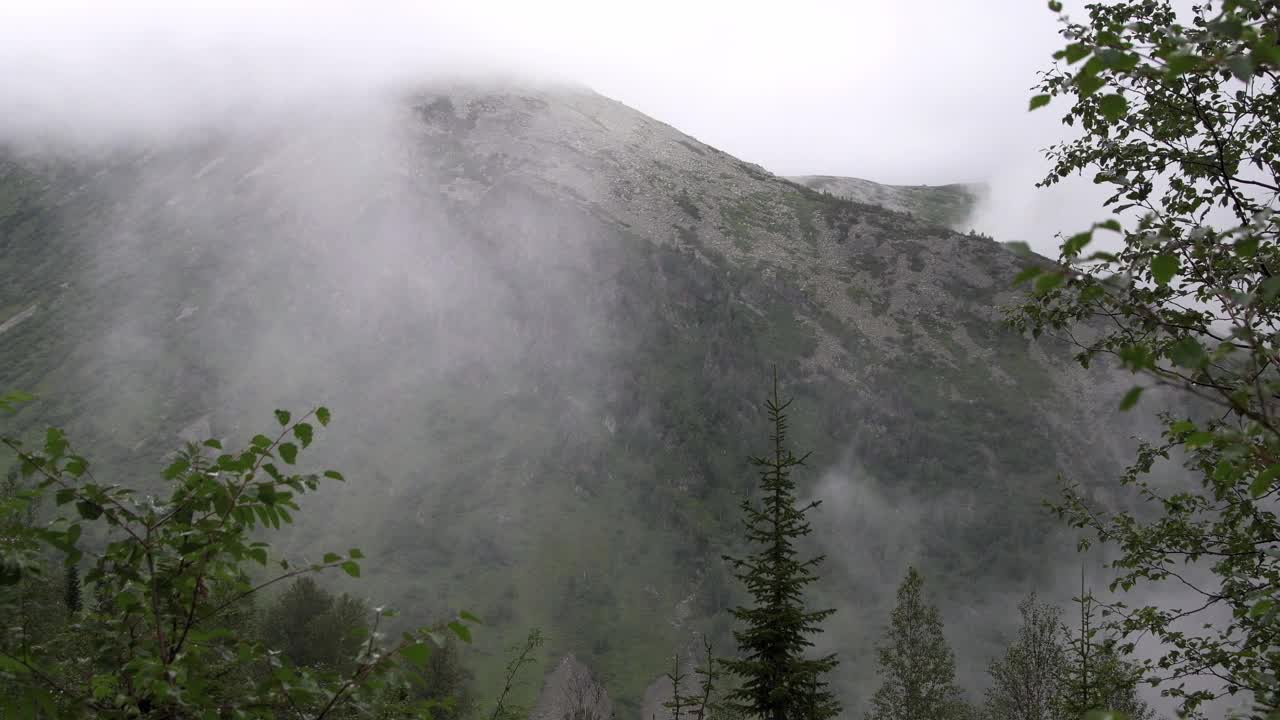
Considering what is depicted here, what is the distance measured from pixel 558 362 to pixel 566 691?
4263 centimetres

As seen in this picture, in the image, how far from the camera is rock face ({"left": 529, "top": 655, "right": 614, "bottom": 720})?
194ft

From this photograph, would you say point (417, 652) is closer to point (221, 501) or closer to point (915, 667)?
point (221, 501)

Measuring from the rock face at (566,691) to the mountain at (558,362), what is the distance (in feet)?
4.03

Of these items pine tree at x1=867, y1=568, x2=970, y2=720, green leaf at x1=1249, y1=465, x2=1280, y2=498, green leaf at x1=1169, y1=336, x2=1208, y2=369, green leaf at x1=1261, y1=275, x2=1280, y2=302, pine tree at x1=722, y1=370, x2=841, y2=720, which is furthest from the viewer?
pine tree at x1=867, y1=568, x2=970, y2=720

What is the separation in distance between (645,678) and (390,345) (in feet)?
164

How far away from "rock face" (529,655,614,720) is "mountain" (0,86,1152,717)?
1.23 metres

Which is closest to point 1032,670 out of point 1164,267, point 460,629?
point 460,629

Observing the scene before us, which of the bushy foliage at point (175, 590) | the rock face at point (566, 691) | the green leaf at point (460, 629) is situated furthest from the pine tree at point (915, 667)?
the rock face at point (566, 691)

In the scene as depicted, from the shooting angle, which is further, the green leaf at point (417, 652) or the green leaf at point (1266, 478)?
the green leaf at point (417, 652)

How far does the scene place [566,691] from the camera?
59844 mm

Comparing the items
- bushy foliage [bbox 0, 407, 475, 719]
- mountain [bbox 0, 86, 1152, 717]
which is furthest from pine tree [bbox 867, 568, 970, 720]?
mountain [bbox 0, 86, 1152, 717]

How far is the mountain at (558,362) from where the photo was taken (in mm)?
Answer: 74938

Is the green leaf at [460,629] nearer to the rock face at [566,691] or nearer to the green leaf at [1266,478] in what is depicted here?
the green leaf at [1266,478]

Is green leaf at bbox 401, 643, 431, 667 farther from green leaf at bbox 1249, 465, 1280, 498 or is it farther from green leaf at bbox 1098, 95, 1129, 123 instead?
green leaf at bbox 1098, 95, 1129, 123
